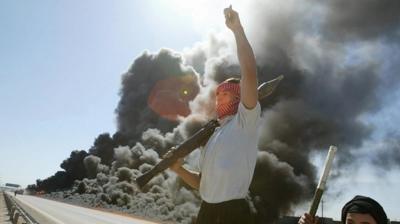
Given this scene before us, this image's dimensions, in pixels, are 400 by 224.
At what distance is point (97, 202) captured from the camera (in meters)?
97.2

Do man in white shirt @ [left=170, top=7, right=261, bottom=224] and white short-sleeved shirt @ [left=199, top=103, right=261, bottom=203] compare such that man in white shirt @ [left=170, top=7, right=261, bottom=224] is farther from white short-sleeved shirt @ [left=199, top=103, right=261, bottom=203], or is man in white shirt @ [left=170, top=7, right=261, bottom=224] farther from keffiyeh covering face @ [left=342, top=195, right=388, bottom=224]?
keffiyeh covering face @ [left=342, top=195, right=388, bottom=224]

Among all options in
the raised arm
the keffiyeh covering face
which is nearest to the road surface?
the keffiyeh covering face

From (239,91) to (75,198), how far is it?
4473 inches

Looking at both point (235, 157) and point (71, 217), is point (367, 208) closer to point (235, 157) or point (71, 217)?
point (235, 157)

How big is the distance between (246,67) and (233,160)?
21.1 inches

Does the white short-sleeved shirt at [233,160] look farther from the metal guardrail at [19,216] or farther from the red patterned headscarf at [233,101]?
the metal guardrail at [19,216]

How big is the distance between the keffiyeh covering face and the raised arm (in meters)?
1.05

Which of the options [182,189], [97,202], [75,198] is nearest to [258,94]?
[182,189]

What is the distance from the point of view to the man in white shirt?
2.86m

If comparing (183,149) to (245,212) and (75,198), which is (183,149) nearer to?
(245,212)

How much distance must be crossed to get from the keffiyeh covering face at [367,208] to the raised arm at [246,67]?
105 cm

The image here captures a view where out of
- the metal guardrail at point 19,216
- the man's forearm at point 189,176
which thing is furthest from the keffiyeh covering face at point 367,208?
the metal guardrail at point 19,216

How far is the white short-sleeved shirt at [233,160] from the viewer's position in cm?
289

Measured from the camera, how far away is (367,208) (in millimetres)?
3236
